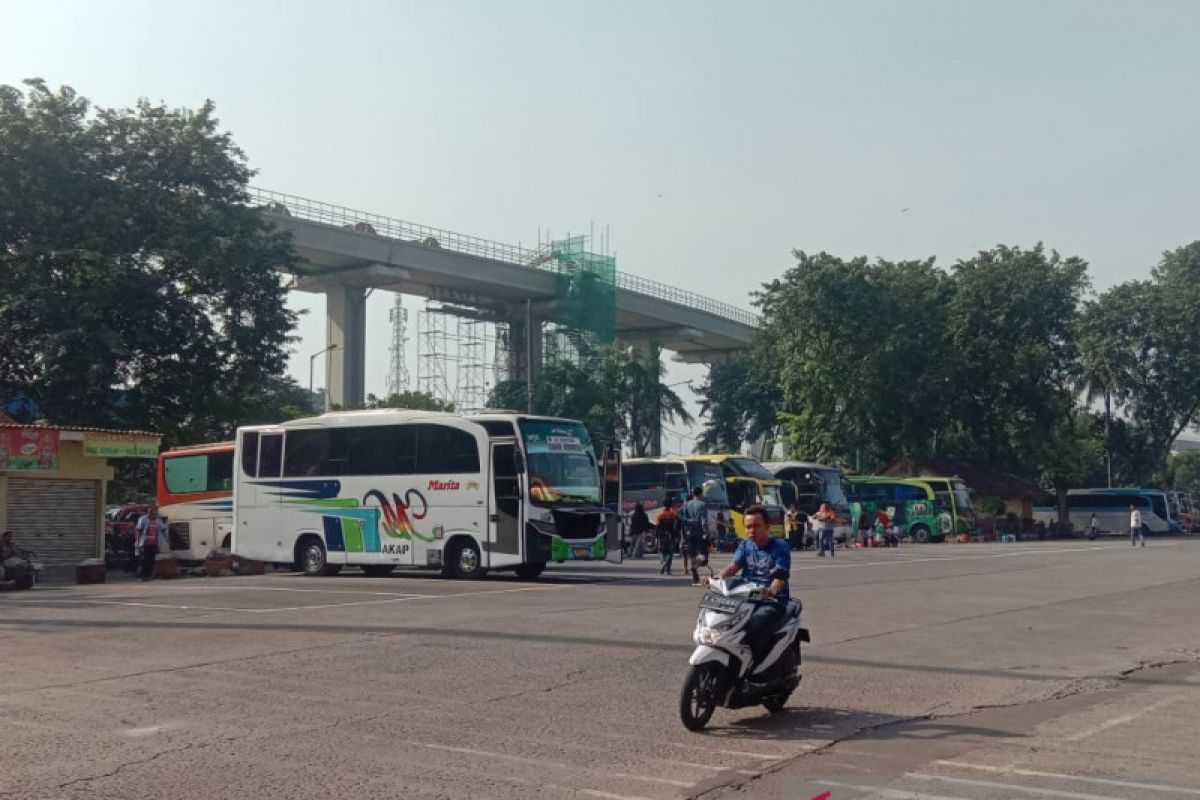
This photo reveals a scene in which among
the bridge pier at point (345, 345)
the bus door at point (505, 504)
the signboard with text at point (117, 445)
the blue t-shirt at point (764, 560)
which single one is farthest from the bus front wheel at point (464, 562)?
the bridge pier at point (345, 345)

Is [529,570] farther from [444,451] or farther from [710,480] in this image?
[710,480]

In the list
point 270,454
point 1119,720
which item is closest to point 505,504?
point 270,454

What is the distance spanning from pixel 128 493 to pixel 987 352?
38301mm

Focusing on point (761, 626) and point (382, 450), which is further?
point (382, 450)

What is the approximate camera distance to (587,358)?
63438mm

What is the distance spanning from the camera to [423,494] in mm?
23875

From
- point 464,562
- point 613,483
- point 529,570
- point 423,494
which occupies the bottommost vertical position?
point 529,570

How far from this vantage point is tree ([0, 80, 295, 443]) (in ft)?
113

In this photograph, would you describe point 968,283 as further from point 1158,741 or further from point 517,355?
point 1158,741

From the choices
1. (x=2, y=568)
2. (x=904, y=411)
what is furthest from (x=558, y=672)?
(x=904, y=411)

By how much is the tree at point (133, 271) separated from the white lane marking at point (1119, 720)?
30.2 m

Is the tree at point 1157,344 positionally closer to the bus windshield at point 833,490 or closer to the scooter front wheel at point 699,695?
the bus windshield at point 833,490

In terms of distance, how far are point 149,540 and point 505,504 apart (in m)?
11.8

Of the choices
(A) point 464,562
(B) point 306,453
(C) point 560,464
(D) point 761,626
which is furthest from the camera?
(B) point 306,453
